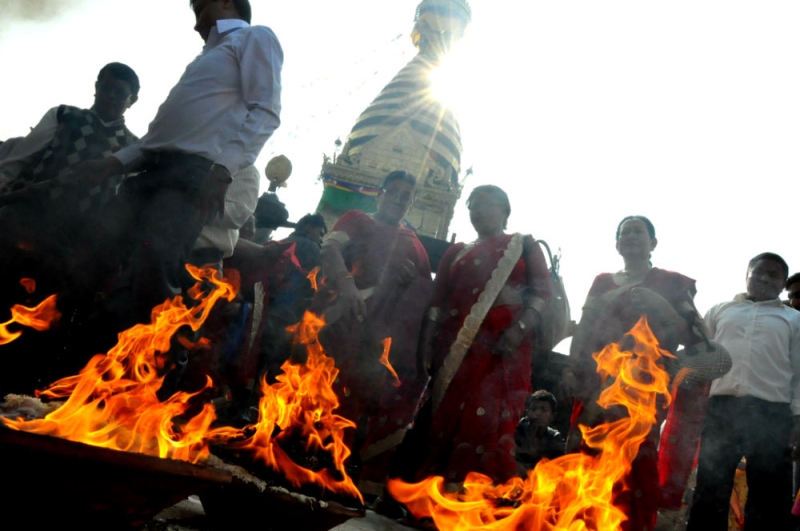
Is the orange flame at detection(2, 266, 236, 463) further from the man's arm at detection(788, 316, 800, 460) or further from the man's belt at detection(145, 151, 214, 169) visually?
the man's arm at detection(788, 316, 800, 460)

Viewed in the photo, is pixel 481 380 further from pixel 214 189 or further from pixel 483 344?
pixel 214 189

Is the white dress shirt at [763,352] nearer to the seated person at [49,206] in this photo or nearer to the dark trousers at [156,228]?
the dark trousers at [156,228]

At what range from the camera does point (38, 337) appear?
284 centimetres

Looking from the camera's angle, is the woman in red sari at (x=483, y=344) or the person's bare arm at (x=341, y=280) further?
the person's bare arm at (x=341, y=280)

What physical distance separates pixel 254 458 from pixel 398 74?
2950 cm

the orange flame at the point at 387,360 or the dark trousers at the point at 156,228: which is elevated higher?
the dark trousers at the point at 156,228

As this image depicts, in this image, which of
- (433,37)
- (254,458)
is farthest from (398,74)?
(254,458)

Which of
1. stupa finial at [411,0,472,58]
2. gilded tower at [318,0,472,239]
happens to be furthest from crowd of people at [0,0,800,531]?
stupa finial at [411,0,472,58]

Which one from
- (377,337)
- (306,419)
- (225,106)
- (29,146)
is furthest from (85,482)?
(29,146)

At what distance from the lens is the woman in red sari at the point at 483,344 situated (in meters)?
3.23

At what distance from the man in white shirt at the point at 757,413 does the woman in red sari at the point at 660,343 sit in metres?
0.16

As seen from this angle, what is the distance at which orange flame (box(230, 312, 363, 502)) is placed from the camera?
6.80 feet

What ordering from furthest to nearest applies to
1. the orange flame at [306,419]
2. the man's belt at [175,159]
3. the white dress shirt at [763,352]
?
the white dress shirt at [763,352]
the man's belt at [175,159]
the orange flame at [306,419]

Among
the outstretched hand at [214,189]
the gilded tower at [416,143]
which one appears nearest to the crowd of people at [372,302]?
the outstretched hand at [214,189]
